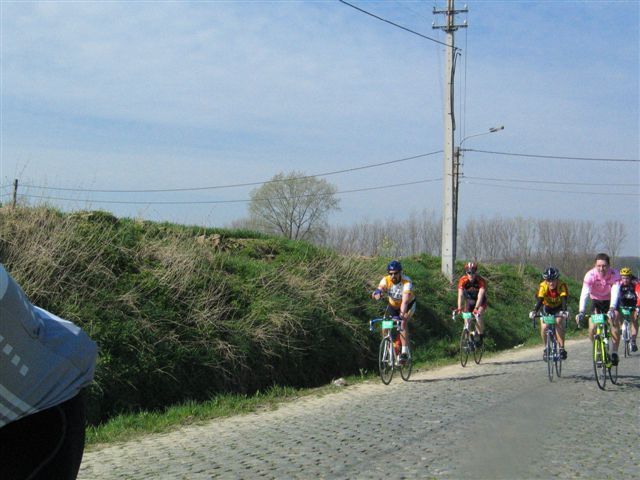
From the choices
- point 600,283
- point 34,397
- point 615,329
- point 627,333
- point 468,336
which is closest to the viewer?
point 34,397

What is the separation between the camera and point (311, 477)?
634 centimetres

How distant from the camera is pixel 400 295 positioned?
13719 millimetres

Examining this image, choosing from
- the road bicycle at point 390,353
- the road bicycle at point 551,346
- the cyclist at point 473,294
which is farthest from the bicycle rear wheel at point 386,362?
the cyclist at point 473,294

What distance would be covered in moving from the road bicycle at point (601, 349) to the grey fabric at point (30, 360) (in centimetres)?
1105

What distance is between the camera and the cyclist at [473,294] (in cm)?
Answer: 1580

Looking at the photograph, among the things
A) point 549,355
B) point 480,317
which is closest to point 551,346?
point 549,355

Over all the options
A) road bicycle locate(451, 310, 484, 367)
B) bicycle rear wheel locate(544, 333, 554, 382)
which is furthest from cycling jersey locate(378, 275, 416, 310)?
bicycle rear wheel locate(544, 333, 554, 382)

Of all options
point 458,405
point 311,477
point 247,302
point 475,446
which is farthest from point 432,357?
point 311,477

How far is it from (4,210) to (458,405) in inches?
333

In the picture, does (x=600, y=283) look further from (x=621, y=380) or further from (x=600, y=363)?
(x=621, y=380)

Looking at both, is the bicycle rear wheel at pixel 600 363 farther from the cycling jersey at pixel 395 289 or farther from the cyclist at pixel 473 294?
the cyclist at pixel 473 294

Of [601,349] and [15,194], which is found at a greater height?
[15,194]

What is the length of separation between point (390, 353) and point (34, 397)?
36.8ft

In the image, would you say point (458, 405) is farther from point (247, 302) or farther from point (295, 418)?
point (247, 302)
